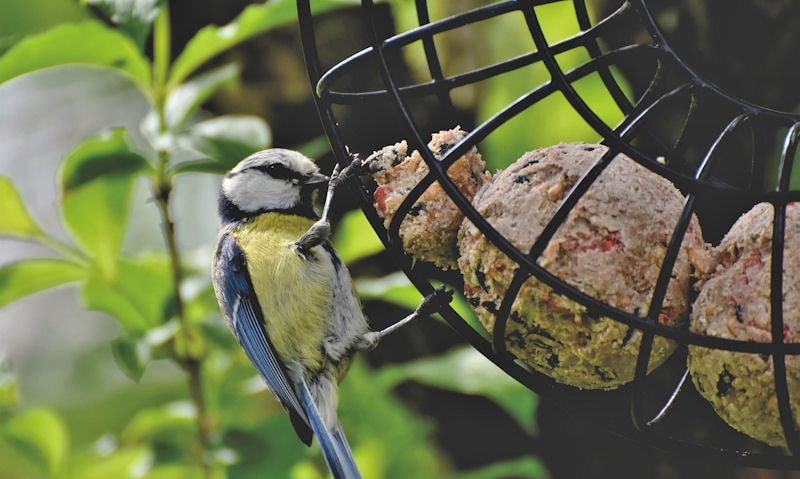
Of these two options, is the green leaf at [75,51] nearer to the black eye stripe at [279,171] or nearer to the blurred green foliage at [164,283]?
the blurred green foliage at [164,283]

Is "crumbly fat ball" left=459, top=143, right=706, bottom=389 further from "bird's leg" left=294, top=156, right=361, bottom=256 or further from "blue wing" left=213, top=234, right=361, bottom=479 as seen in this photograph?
"blue wing" left=213, top=234, right=361, bottom=479

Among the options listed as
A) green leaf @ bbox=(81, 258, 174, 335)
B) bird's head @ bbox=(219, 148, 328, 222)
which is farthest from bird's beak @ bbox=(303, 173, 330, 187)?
green leaf @ bbox=(81, 258, 174, 335)

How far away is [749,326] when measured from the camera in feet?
3.38

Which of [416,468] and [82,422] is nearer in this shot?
[416,468]

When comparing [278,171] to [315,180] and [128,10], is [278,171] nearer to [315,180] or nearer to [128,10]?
[315,180]

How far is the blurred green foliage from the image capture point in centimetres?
152

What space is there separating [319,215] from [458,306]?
321 mm

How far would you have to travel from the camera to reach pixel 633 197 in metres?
1.10

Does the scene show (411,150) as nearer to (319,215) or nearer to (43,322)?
(319,215)

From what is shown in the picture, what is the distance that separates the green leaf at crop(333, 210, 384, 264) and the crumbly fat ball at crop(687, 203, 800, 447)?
760mm

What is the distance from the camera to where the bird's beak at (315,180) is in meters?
1.62

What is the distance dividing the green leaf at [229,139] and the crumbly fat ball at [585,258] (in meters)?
0.54

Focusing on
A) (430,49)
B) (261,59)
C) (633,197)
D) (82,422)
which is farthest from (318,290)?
(82,422)

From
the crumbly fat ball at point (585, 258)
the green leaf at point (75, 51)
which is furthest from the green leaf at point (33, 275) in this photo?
the crumbly fat ball at point (585, 258)
